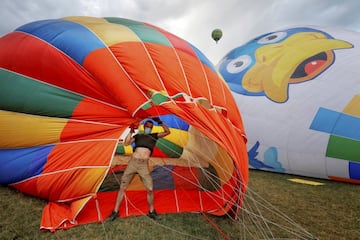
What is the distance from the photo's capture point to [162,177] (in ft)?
15.4

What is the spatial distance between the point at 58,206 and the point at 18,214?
39cm

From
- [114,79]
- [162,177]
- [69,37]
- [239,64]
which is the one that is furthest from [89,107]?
[239,64]

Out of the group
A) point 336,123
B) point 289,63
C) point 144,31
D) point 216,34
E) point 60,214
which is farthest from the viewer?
point 216,34

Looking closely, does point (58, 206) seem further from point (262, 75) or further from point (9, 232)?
point (262, 75)

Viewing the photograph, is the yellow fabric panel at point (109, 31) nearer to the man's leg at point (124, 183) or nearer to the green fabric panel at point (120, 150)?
the man's leg at point (124, 183)

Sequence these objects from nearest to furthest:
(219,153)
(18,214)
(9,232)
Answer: (9,232) < (18,214) < (219,153)

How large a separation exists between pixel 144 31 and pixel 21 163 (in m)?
2.29

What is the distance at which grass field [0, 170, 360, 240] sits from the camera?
2.72 meters

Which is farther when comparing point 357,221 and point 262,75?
point 262,75

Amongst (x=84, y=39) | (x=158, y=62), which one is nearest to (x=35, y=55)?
(x=84, y=39)

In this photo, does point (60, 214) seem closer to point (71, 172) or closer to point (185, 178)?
point (71, 172)

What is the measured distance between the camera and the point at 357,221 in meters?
3.30

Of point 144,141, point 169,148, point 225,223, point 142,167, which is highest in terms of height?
point 144,141

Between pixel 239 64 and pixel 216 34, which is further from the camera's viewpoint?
pixel 216 34
